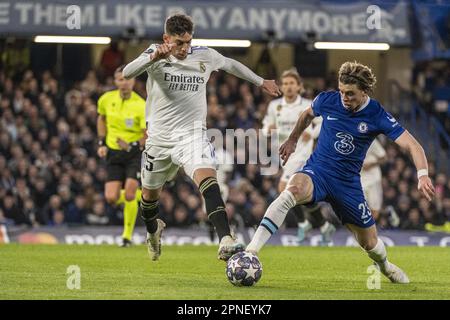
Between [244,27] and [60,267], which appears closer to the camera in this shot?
[60,267]

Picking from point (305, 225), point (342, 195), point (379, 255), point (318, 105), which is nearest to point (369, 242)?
point (379, 255)

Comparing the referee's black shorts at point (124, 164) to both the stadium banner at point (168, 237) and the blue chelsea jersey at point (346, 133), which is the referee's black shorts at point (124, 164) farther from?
the blue chelsea jersey at point (346, 133)

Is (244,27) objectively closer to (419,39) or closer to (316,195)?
Result: (419,39)

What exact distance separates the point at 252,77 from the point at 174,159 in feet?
3.65

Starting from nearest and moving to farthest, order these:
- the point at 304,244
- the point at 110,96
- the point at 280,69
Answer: the point at 110,96 < the point at 304,244 < the point at 280,69

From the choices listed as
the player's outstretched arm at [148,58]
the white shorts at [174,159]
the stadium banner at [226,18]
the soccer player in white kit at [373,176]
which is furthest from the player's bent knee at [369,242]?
the stadium banner at [226,18]

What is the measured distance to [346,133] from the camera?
9.99m

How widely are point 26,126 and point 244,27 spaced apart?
5.05m

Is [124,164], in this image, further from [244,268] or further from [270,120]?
[244,268]

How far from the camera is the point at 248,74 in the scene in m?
10.9

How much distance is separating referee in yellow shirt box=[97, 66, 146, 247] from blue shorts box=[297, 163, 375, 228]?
6.21 meters

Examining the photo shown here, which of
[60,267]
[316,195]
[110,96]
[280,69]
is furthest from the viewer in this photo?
[280,69]

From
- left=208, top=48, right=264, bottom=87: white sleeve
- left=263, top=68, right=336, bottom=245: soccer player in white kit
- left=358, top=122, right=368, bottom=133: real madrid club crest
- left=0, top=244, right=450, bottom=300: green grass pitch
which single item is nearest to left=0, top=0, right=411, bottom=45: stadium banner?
left=263, top=68, right=336, bottom=245: soccer player in white kit

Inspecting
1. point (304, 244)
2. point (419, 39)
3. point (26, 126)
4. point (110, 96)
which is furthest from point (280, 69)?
point (110, 96)
